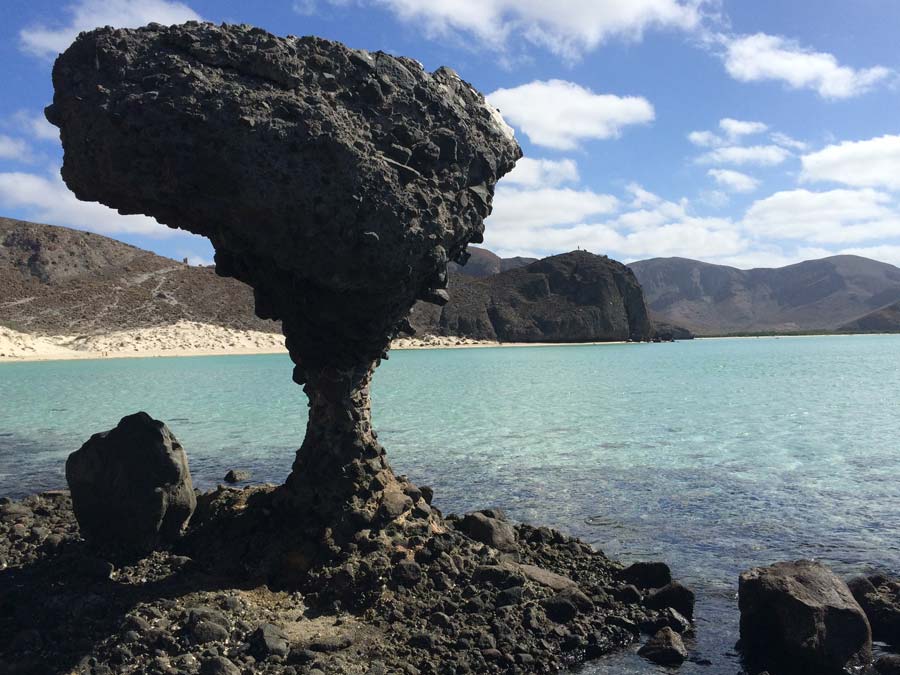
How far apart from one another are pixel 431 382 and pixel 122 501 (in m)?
37.1

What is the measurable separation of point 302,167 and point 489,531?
5543mm

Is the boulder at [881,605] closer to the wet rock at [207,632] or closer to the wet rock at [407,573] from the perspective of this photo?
the wet rock at [407,573]

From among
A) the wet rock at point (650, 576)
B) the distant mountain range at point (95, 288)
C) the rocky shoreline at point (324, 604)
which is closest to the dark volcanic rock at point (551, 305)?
the distant mountain range at point (95, 288)

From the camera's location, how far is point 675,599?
8.91 metres

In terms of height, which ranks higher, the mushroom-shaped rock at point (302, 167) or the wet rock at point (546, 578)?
the mushroom-shaped rock at point (302, 167)

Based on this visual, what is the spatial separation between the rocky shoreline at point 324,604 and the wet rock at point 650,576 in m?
0.02

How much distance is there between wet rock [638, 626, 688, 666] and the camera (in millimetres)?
7754

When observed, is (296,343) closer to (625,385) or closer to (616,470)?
(616,470)

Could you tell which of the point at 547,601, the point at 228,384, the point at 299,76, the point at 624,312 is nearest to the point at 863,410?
the point at 547,601

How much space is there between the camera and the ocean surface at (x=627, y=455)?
11727 mm

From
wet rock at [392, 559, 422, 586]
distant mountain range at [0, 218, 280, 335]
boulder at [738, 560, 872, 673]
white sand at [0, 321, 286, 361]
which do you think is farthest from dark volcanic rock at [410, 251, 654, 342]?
boulder at [738, 560, 872, 673]

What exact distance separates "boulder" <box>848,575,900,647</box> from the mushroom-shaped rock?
19.7 ft

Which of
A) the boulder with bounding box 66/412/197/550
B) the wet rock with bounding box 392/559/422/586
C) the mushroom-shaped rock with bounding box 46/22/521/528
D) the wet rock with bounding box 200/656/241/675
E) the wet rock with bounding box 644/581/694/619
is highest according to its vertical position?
the mushroom-shaped rock with bounding box 46/22/521/528

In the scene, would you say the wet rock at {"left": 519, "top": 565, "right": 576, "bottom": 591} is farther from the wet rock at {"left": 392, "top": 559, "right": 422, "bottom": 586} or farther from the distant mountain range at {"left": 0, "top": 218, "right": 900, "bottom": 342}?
the distant mountain range at {"left": 0, "top": 218, "right": 900, "bottom": 342}
